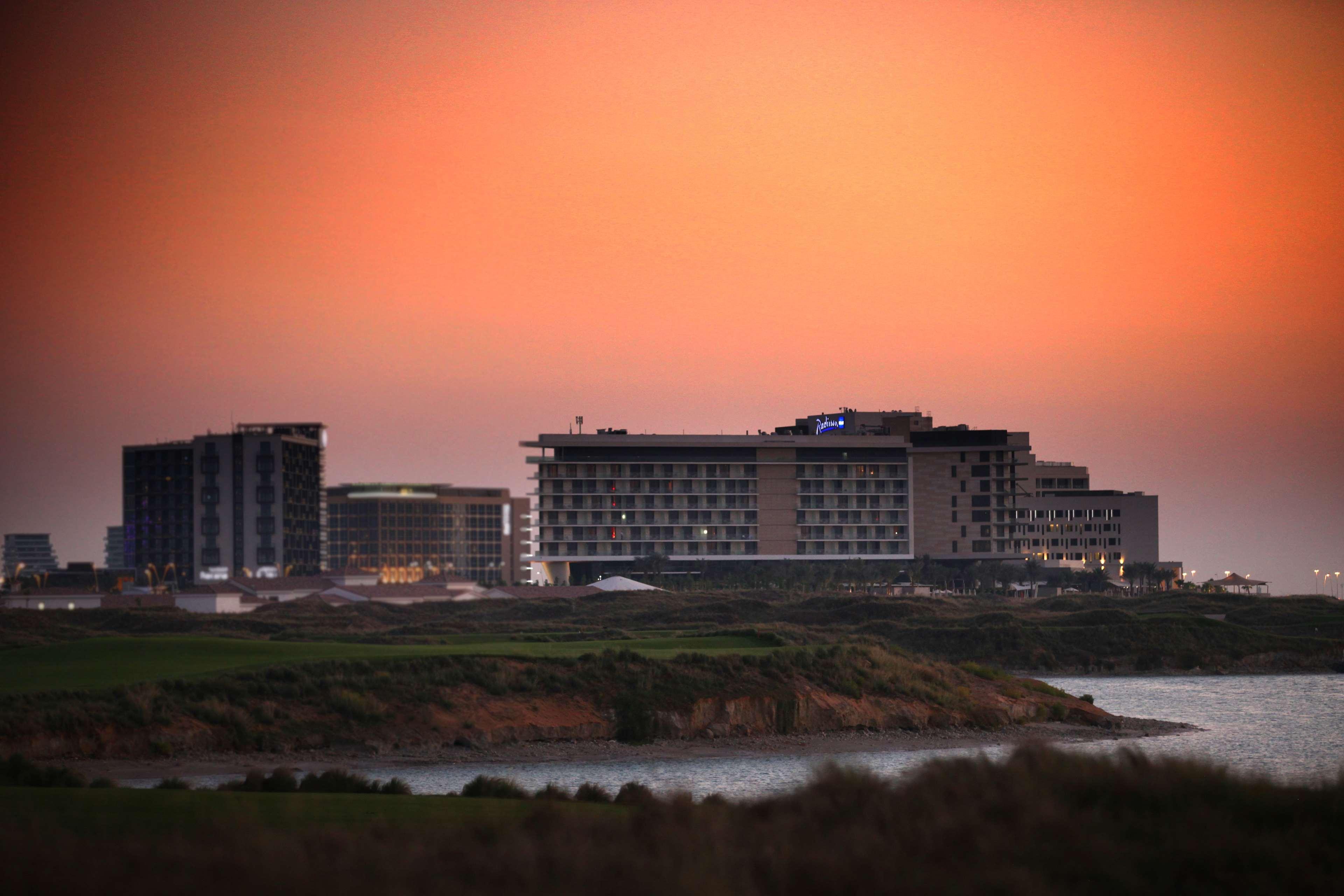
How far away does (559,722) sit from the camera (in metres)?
43.6

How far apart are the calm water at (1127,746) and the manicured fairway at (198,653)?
347 inches

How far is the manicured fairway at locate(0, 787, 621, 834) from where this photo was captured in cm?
1641

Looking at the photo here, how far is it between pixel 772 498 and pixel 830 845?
496 feet

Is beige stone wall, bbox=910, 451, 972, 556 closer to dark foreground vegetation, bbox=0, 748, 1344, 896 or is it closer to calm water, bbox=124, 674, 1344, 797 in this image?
calm water, bbox=124, 674, 1344, 797

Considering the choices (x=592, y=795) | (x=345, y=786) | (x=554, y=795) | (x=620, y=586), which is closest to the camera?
(x=554, y=795)

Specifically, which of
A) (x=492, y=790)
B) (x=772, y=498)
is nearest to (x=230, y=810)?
(x=492, y=790)

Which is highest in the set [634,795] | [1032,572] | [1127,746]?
[1127,746]

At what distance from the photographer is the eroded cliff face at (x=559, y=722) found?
36281 mm

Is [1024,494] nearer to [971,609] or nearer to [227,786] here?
[971,609]

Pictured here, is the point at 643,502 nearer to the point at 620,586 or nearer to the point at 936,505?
the point at 936,505

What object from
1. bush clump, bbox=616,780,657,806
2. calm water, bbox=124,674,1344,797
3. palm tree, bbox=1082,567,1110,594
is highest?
bush clump, bbox=616,780,657,806

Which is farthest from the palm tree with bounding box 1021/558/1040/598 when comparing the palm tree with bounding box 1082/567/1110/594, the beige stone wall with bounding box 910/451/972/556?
the beige stone wall with bounding box 910/451/972/556

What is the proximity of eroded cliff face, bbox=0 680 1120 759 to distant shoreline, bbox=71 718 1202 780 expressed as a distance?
1.15 feet

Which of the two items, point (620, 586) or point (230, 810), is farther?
point (620, 586)
